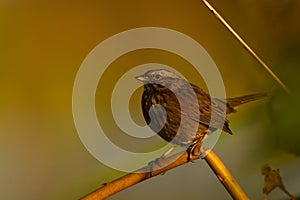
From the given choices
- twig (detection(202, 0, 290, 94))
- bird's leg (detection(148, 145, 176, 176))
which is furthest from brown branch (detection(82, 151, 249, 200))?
twig (detection(202, 0, 290, 94))

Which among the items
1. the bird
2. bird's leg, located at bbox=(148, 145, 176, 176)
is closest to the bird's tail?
the bird

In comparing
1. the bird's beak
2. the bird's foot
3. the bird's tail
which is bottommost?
the bird's foot

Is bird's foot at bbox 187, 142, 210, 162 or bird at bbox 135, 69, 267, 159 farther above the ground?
bird at bbox 135, 69, 267, 159

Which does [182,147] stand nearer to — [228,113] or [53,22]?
[228,113]

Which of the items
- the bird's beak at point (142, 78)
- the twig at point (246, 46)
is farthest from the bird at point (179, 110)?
the twig at point (246, 46)

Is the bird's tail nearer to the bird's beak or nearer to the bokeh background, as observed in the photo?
the bokeh background

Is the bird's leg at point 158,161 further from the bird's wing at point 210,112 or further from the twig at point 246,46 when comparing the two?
the twig at point 246,46

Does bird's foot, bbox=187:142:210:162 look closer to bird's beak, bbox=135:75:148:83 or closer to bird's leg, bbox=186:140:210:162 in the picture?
bird's leg, bbox=186:140:210:162
